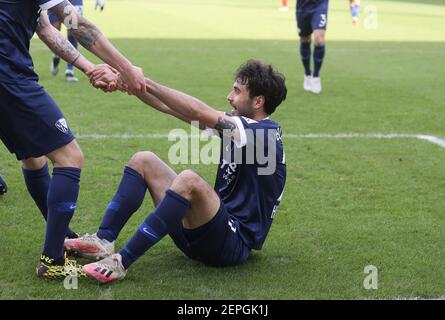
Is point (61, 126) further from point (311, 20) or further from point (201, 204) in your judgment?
point (311, 20)

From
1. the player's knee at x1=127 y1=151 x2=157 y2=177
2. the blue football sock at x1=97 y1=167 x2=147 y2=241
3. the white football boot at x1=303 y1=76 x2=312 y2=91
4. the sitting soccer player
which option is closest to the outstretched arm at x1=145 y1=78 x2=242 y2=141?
the sitting soccer player

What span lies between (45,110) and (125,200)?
0.71m

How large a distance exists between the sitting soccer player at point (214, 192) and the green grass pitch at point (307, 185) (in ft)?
0.54

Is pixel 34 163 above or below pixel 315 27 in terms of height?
above

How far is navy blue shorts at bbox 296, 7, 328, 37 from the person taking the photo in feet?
36.9

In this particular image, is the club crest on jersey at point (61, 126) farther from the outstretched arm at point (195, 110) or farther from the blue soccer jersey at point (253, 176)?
the blue soccer jersey at point (253, 176)

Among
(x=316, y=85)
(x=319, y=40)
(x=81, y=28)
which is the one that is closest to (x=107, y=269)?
(x=81, y=28)

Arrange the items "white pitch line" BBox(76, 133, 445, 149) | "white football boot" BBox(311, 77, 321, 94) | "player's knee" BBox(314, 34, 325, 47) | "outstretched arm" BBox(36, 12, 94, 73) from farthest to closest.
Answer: "player's knee" BBox(314, 34, 325, 47) < "white football boot" BBox(311, 77, 321, 94) < "white pitch line" BBox(76, 133, 445, 149) < "outstretched arm" BBox(36, 12, 94, 73)

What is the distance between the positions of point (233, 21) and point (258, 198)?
64.4ft

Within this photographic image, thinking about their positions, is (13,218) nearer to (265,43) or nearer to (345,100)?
(345,100)

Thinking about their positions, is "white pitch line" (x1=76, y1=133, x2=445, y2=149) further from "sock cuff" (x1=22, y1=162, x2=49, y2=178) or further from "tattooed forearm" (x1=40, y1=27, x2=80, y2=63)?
"tattooed forearm" (x1=40, y1=27, x2=80, y2=63)

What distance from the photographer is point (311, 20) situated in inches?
452

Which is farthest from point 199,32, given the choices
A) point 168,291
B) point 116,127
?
point 168,291
